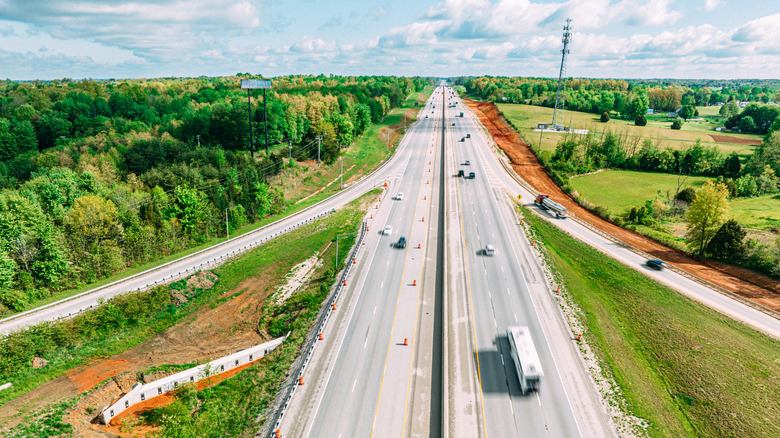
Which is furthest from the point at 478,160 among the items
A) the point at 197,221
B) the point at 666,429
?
the point at 666,429

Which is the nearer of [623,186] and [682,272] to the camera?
[682,272]

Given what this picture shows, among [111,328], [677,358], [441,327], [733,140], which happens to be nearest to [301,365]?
[441,327]

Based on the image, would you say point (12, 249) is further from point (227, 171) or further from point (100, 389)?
point (227, 171)

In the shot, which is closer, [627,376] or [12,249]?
[627,376]

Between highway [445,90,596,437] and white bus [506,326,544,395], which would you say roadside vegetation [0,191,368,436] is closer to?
highway [445,90,596,437]

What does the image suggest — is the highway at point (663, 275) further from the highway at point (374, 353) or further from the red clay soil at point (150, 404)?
the red clay soil at point (150, 404)

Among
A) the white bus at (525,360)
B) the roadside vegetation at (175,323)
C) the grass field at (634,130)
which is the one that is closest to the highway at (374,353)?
the roadside vegetation at (175,323)

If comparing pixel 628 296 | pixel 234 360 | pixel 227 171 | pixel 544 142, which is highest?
pixel 544 142

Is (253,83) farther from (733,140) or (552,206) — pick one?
(733,140)

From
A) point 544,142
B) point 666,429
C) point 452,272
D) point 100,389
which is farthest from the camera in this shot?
point 544,142
